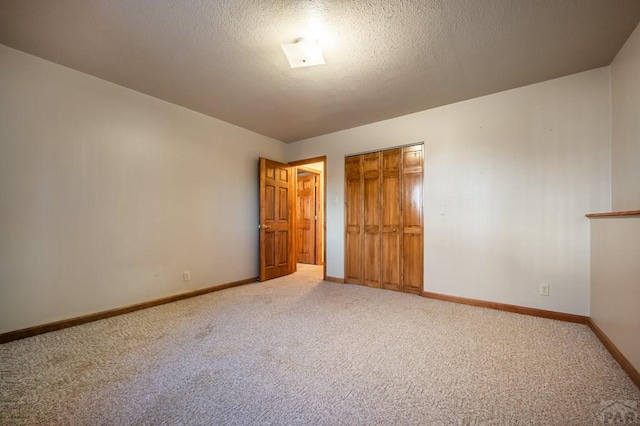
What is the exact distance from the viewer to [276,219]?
480 cm

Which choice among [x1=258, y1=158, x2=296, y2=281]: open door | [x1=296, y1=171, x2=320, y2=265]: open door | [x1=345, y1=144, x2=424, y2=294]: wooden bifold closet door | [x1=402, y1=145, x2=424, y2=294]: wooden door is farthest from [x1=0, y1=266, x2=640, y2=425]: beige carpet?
[x1=296, y1=171, x2=320, y2=265]: open door

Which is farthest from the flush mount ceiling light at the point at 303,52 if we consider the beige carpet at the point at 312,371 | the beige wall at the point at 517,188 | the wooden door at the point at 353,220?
the beige carpet at the point at 312,371

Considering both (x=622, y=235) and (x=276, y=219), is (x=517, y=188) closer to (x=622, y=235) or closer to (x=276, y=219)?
(x=622, y=235)

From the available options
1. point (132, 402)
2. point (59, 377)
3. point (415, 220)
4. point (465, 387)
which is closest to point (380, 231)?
point (415, 220)

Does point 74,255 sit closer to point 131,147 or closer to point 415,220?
point 131,147

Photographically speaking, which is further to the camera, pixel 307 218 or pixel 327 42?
pixel 307 218

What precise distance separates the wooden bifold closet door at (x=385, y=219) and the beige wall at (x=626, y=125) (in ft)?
6.00

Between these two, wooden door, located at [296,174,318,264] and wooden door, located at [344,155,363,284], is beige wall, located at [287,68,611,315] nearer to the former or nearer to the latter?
wooden door, located at [344,155,363,284]

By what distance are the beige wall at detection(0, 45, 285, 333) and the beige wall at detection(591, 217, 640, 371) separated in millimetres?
4196

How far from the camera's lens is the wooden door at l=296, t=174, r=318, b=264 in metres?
6.36

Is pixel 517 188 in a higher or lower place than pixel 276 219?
higher

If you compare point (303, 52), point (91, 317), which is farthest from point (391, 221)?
point (91, 317)

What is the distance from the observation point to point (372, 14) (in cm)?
195

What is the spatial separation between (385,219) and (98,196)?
3.58 metres
